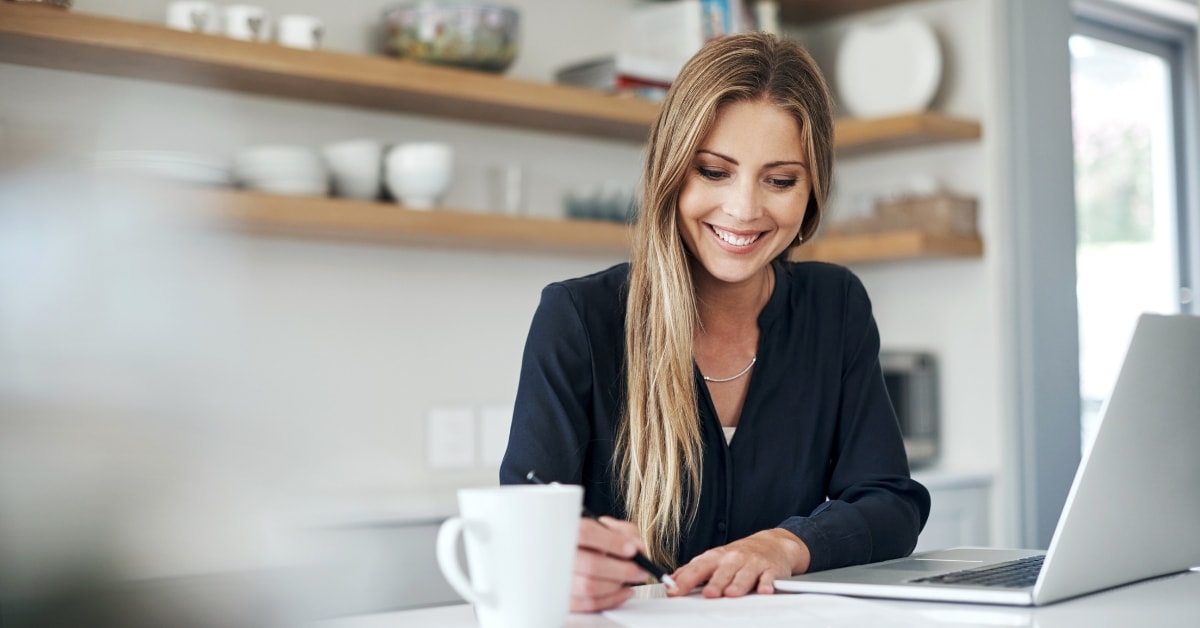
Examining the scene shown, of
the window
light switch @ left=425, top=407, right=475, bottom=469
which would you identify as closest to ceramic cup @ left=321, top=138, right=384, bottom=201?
light switch @ left=425, top=407, right=475, bottom=469

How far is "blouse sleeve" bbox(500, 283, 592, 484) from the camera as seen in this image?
4.05ft

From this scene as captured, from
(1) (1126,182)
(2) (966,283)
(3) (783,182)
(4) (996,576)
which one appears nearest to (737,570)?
(4) (996,576)

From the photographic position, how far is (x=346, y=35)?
282 cm

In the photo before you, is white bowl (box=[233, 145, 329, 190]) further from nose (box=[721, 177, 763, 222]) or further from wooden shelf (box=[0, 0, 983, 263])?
nose (box=[721, 177, 763, 222])

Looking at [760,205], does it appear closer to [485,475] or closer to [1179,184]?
[485,475]

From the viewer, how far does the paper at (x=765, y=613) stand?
89cm

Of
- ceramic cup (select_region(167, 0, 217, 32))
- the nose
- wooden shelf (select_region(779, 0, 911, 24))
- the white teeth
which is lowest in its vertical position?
the white teeth

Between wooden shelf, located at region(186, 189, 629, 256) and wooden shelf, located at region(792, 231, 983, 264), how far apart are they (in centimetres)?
59

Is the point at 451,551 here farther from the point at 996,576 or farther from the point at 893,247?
the point at 893,247

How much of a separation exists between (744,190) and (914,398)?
211 centimetres

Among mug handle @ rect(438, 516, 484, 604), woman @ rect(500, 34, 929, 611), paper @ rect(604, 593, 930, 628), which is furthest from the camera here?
woman @ rect(500, 34, 929, 611)

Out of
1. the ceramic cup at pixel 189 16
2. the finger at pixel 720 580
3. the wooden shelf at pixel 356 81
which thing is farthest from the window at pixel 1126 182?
the finger at pixel 720 580

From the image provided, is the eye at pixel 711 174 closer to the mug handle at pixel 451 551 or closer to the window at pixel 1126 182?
the mug handle at pixel 451 551

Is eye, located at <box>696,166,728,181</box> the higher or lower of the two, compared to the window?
lower
